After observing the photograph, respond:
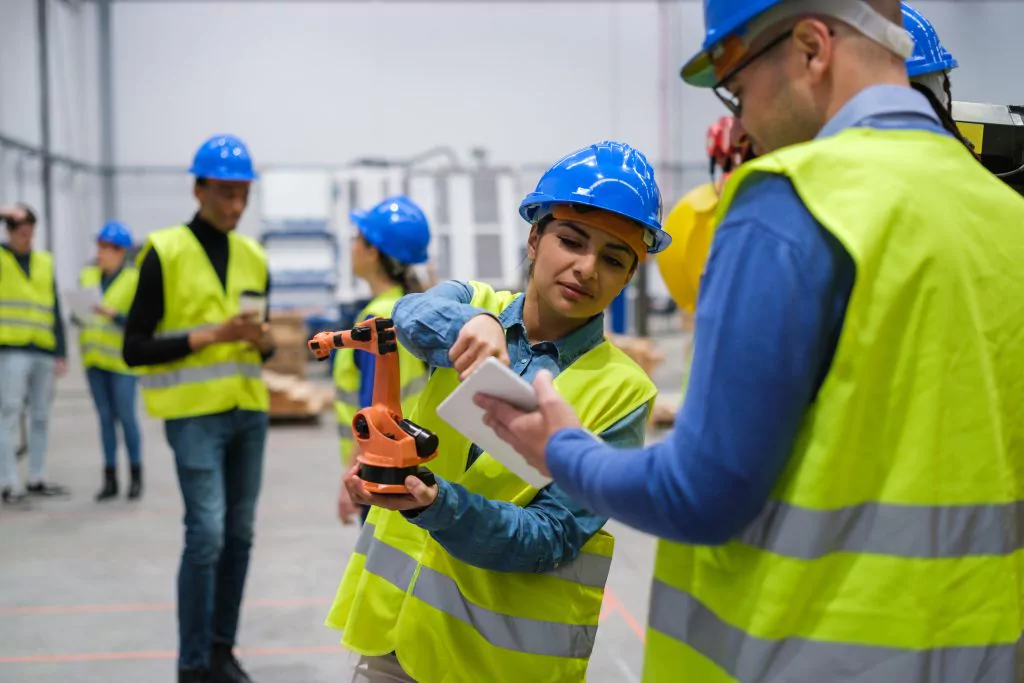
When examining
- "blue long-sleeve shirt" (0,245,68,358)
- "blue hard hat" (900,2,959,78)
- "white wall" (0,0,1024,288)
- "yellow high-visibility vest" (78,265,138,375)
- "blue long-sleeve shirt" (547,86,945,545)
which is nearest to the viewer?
"blue long-sleeve shirt" (547,86,945,545)

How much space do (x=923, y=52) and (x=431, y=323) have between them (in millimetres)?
1059

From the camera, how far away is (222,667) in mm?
3564

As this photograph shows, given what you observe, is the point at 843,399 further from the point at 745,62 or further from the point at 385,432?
the point at 385,432

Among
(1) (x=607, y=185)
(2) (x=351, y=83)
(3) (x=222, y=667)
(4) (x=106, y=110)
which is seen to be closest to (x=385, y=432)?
(1) (x=607, y=185)

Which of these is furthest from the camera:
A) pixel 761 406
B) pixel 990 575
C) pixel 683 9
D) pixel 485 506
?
pixel 683 9

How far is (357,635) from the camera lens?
1.74 meters

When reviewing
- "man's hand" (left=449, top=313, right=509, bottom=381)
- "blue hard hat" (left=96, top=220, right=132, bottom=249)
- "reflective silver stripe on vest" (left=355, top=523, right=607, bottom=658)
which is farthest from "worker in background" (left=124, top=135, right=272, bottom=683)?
"blue hard hat" (left=96, top=220, right=132, bottom=249)

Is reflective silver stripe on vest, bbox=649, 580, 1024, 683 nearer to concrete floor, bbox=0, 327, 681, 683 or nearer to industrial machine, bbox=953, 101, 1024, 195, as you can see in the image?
industrial machine, bbox=953, 101, 1024, 195

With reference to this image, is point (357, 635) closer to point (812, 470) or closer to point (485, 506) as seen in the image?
point (485, 506)

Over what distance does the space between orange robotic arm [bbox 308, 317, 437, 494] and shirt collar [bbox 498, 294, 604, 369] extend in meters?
0.24

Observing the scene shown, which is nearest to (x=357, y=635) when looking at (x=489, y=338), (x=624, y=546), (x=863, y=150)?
(x=489, y=338)

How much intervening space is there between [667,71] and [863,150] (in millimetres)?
18191

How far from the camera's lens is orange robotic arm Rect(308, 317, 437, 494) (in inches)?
58.8

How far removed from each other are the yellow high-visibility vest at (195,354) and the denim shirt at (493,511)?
6.41 feet
